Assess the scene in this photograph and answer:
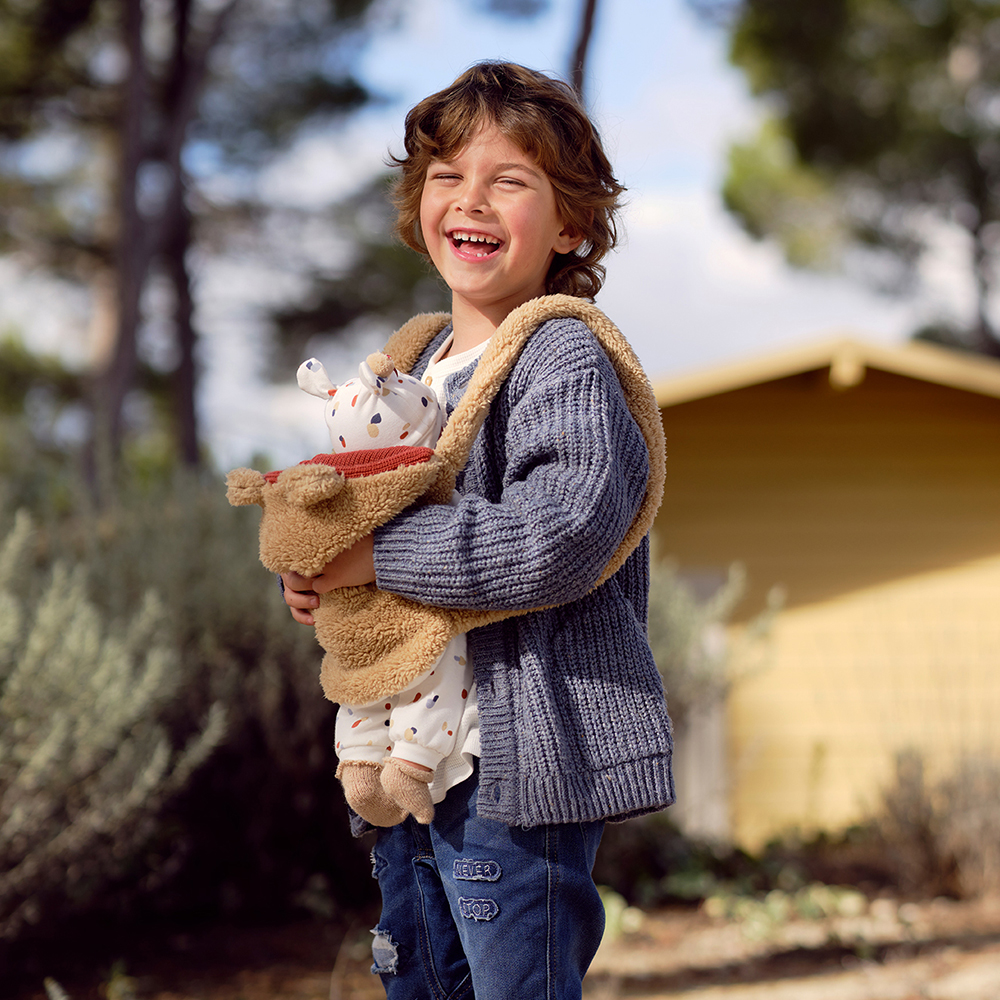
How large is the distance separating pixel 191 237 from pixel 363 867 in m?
9.90

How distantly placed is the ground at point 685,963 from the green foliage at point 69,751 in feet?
1.36

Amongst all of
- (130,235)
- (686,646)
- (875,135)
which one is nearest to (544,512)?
(686,646)

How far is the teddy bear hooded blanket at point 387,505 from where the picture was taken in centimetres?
139

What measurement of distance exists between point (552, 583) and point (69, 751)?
2.42 meters

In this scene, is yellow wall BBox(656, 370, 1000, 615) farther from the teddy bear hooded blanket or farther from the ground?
the teddy bear hooded blanket

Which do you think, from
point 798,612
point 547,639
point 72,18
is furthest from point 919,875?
point 72,18

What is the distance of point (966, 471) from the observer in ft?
25.0

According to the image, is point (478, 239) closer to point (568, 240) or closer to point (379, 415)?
point (568, 240)

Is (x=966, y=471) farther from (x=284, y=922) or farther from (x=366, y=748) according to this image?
(x=366, y=748)

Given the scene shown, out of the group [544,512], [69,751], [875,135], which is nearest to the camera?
[544,512]

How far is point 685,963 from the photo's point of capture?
4.30 meters

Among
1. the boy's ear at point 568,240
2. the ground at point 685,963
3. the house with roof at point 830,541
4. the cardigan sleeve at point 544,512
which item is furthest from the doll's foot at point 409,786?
the house with roof at point 830,541

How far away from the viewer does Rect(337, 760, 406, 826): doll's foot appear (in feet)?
4.86

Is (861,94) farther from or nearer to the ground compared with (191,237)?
farther from the ground
